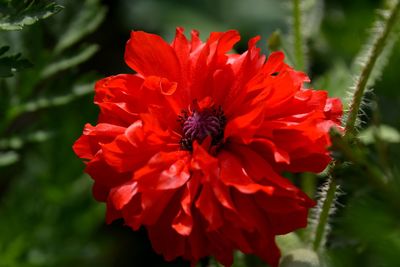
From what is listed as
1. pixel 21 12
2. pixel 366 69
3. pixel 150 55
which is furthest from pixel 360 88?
pixel 21 12

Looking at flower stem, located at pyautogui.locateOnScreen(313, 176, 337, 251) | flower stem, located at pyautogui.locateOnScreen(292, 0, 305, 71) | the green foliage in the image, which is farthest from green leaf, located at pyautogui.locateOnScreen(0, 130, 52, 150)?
flower stem, located at pyautogui.locateOnScreen(313, 176, 337, 251)

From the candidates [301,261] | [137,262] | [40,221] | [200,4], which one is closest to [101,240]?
[137,262]

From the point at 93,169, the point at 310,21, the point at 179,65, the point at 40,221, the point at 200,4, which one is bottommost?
the point at 40,221

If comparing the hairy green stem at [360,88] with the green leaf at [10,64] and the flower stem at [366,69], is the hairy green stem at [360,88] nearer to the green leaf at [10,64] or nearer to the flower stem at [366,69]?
the flower stem at [366,69]

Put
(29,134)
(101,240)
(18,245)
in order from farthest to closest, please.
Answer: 1. (101,240)
2. (18,245)
3. (29,134)

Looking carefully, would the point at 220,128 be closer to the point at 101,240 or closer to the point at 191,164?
the point at 191,164

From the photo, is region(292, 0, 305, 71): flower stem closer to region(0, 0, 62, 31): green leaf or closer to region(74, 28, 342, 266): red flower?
region(74, 28, 342, 266): red flower

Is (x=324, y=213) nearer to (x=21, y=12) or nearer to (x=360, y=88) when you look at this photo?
(x=360, y=88)
